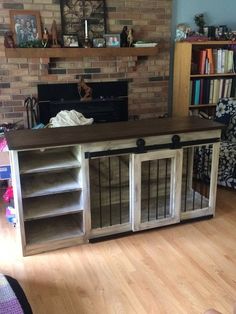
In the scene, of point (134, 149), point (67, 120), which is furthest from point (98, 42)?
point (134, 149)

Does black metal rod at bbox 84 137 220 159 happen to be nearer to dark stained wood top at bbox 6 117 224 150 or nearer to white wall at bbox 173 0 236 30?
dark stained wood top at bbox 6 117 224 150

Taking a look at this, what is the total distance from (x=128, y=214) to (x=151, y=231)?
23 cm

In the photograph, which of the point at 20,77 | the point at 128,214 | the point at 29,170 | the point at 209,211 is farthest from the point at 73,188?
the point at 20,77

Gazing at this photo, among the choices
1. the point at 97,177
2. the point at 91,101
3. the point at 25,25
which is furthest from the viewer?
the point at 91,101

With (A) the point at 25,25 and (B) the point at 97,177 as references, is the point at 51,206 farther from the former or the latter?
(A) the point at 25,25

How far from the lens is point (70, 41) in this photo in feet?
12.4

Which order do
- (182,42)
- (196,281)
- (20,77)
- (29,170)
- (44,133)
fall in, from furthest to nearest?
(182,42)
(20,77)
(44,133)
(29,170)
(196,281)

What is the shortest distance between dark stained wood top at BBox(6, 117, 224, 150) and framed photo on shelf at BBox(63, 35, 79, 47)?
144cm

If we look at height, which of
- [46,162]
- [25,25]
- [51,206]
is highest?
[25,25]

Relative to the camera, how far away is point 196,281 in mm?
2162

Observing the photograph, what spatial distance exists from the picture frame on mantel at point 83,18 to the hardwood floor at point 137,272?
2.25 meters

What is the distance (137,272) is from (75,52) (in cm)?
248

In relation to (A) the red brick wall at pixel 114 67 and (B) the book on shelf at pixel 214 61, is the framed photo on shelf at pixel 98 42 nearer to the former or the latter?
(A) the red brick wall at pixel 114 67

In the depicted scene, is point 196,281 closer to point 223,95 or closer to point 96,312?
point 96,312
